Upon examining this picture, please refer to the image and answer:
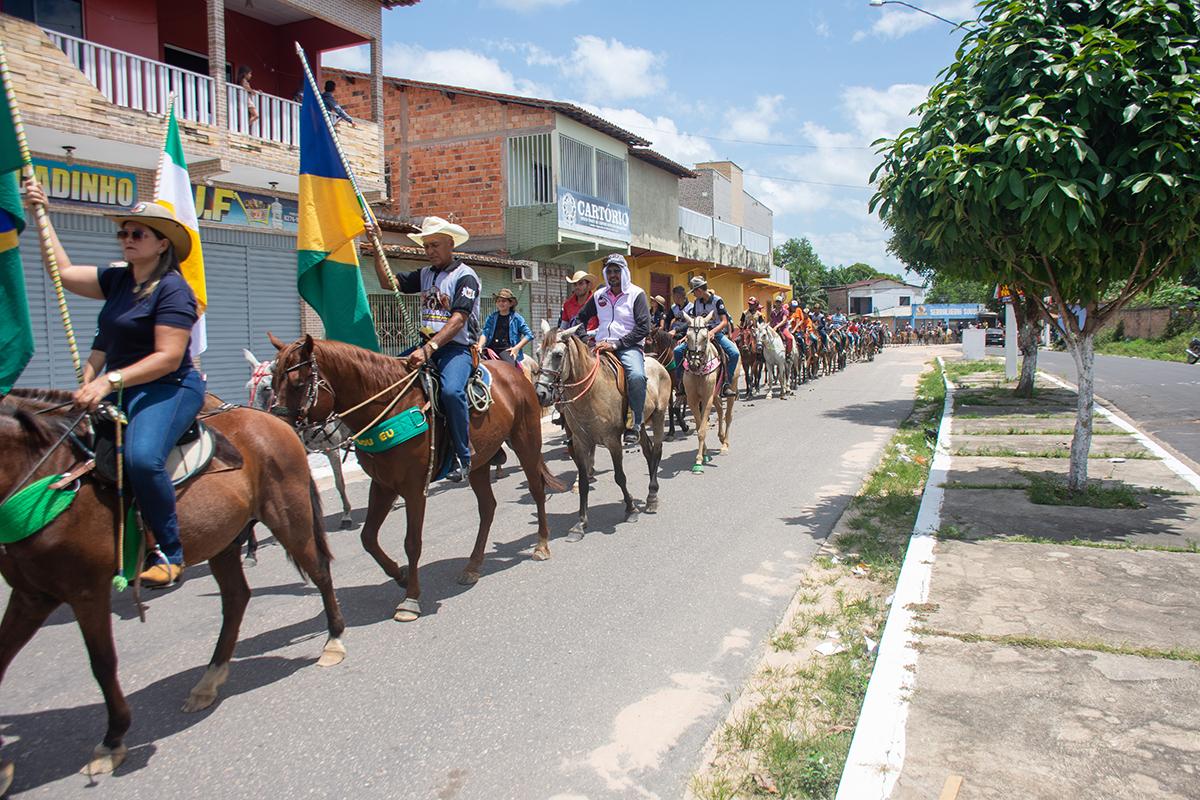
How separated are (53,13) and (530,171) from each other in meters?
11.6

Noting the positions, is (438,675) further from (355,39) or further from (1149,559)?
(355,39)

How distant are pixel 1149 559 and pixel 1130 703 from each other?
2.59 m

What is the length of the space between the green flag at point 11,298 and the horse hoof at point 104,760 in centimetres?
170

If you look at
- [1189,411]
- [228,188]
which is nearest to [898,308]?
[1189,411]

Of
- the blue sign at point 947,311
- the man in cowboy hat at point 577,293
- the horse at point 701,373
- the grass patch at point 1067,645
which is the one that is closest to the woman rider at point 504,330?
the man in cowboy hat at point 577,293

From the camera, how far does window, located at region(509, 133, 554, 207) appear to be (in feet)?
70.5

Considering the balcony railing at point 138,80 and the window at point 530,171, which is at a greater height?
the window at point 530,171

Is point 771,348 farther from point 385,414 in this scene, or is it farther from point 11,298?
point 11,298

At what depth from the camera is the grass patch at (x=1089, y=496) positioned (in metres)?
7.43

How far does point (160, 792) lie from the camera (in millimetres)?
3299

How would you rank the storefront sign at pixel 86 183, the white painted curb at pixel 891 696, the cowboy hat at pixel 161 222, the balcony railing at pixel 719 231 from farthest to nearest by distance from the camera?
the balcony railing at pixel 719 231 → the storefront sign at pixel 86 183 → the cowboy hat at pixel 161 222 → the white painted curb at pixel 891 696

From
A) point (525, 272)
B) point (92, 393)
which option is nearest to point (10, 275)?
point (92, 393)

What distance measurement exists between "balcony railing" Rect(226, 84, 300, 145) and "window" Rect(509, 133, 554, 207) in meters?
7.75

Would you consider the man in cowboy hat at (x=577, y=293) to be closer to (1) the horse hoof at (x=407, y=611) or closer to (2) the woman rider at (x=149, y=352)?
(1) the horse hoof at (x=407, y=611)
